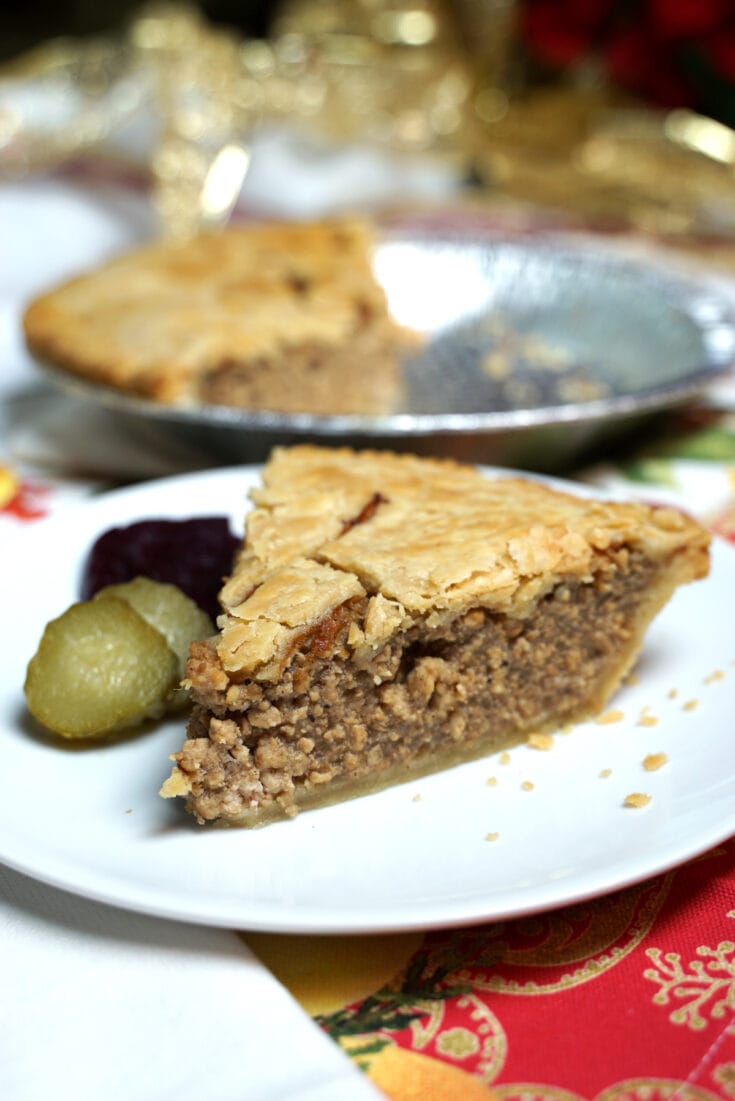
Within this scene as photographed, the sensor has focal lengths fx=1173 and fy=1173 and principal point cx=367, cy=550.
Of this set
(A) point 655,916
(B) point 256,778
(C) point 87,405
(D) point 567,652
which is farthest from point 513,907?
(C) point 87,405

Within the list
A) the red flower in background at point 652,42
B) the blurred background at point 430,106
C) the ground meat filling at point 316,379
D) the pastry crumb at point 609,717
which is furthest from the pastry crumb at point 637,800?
the red flower in background at point 652,42

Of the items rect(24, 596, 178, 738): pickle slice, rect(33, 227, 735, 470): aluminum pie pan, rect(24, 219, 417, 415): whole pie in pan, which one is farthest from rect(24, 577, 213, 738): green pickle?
rect(24, 219, 417, 415): whole pie in pan

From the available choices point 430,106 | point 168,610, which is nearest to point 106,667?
point 168,610

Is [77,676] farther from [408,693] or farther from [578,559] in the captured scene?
[578,559]

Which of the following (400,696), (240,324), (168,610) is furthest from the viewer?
(240,324)

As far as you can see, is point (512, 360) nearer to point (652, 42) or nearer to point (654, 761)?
point (654, 761)
